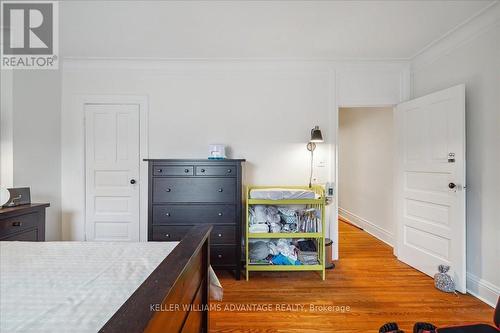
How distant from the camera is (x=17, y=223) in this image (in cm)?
204

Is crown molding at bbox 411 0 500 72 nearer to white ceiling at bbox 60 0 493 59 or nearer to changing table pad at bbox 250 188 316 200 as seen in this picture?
white ceiling at bbox 60 0 493 59

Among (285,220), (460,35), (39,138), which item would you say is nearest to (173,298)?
(285,220)

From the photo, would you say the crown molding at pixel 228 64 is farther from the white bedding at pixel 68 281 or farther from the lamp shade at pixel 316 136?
the white bedding at pixel 68 281

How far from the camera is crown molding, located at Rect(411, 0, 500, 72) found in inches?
83.2

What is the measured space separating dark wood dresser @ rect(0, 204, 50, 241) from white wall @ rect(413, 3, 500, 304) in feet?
13.1

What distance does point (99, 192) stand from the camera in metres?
3.10

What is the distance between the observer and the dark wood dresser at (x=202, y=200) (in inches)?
102

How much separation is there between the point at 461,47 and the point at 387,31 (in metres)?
0.73

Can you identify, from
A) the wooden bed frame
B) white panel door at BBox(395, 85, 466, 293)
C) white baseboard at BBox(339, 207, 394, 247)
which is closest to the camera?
the wooden bed frame

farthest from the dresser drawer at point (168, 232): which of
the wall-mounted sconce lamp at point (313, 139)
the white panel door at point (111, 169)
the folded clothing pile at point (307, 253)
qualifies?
the wall-mounted sconce lamp at point (313, 139)

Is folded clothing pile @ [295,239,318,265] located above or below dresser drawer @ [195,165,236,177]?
below

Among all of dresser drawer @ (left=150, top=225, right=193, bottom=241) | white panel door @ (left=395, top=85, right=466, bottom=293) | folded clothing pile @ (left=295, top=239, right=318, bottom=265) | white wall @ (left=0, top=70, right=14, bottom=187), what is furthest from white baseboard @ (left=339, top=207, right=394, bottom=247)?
white wall @ (left=0, top=70, right=14, bottom=187)

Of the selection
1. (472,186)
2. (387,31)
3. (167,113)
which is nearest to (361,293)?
(472,186)

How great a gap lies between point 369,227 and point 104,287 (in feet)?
14.1
